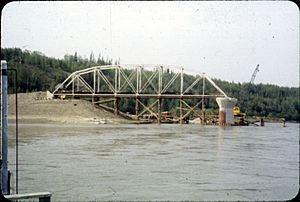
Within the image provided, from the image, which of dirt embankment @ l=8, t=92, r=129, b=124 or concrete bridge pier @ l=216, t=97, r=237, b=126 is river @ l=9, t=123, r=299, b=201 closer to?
dirt embankment @ l=8, t=92, r=129, b=124

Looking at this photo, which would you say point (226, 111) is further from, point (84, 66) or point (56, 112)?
point (84, 66)

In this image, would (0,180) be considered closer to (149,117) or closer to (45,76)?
(149,117)

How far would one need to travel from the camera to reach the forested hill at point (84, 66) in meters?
87.0

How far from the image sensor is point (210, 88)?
390 feet

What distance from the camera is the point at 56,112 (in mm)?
62812

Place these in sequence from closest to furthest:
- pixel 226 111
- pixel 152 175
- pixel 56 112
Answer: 1. pixel 152 175
2. pixel 56 112
3. pixel 226 111

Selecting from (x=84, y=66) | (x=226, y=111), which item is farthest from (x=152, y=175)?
(x=84, y=66)

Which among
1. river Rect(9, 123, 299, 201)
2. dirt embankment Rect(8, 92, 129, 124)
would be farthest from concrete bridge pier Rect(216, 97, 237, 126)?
river Rect(9, 123, 299, 201)

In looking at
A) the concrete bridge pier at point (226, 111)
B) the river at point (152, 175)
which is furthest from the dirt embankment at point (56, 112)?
the river at point (152, 175)

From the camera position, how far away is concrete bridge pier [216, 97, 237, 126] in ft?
243

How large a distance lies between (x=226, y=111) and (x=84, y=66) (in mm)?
48365

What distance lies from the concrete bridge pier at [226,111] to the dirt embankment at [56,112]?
15273mm

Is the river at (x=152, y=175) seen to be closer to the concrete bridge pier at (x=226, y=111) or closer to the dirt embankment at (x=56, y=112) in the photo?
the dirt embankment at (x=56, y=112)

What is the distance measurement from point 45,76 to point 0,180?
8889 centimetres
